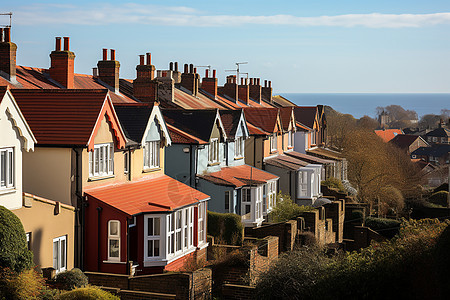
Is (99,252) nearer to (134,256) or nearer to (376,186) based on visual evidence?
(134,256)

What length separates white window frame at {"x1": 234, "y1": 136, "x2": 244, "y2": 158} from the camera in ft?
123

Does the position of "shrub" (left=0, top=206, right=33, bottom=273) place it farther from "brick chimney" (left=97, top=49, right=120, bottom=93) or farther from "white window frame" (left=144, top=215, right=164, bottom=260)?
"brick chimney" (left=97, top=49, right=120, bottom=93)

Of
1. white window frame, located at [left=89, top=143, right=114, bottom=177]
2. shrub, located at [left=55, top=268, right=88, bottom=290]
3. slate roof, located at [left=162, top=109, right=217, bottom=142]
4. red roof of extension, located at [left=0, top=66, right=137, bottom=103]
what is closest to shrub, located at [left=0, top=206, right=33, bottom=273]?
shrub, located at [left=55, top=268, right=88, bottom=290]

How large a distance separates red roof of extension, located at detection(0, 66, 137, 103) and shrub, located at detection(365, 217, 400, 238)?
19.1m

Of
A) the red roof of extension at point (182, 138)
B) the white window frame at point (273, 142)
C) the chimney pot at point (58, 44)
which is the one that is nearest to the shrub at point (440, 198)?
the white window frame at point (273, 142)

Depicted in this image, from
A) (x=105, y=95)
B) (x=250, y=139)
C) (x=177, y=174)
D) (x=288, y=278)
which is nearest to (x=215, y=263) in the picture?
(x=288, y=278)

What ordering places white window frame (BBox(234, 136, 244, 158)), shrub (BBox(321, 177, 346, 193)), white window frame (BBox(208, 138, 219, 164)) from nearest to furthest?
white window frame (BBox(208, 138, 219, 164))
white window frame (BBox(234, 136, 244, 158))
shrub (BBox(321, 177, 346, 193))

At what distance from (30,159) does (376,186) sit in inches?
1483

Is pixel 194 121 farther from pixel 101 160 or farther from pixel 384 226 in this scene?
pixel 384 226

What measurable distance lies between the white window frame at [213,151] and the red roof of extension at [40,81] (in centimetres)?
547

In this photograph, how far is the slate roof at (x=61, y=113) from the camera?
21.4m

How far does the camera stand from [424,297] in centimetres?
1489

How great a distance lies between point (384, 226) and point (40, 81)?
977 inches

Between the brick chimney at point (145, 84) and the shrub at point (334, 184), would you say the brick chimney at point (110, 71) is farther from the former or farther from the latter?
the shrub at point (334, 184)
